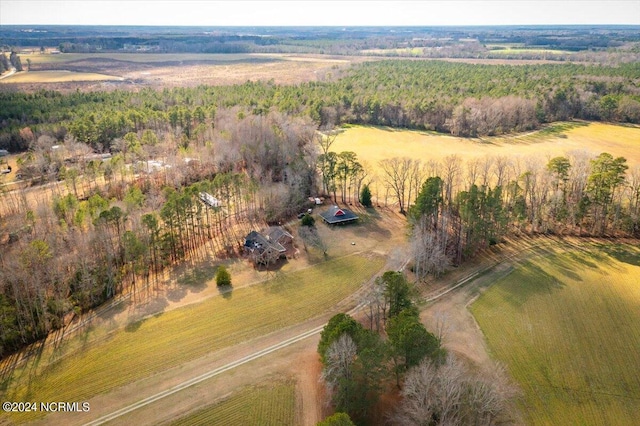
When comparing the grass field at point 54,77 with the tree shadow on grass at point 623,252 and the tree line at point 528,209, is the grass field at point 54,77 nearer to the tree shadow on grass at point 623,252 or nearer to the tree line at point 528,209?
Result: the tree line at point 528,209

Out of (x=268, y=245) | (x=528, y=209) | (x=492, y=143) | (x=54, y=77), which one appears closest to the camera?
(x=268, y=245)

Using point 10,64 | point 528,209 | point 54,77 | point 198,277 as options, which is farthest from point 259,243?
point 10,64

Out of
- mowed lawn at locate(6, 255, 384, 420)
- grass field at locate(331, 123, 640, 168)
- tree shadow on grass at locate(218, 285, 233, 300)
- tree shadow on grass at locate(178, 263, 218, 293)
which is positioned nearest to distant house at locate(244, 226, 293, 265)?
mowed lawn at locate(6, 255, 384, 420)

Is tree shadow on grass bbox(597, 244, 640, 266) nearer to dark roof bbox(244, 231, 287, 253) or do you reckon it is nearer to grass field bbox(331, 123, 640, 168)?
grass field bbox(331, 123, 640, 168)

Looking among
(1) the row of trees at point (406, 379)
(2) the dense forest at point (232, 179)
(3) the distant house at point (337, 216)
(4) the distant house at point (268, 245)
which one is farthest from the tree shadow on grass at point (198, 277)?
(1) the row of trees at point (406, 379)

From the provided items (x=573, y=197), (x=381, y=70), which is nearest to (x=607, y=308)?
(x=573, y=197)

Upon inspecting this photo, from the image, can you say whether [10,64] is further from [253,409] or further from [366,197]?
[253,409]
